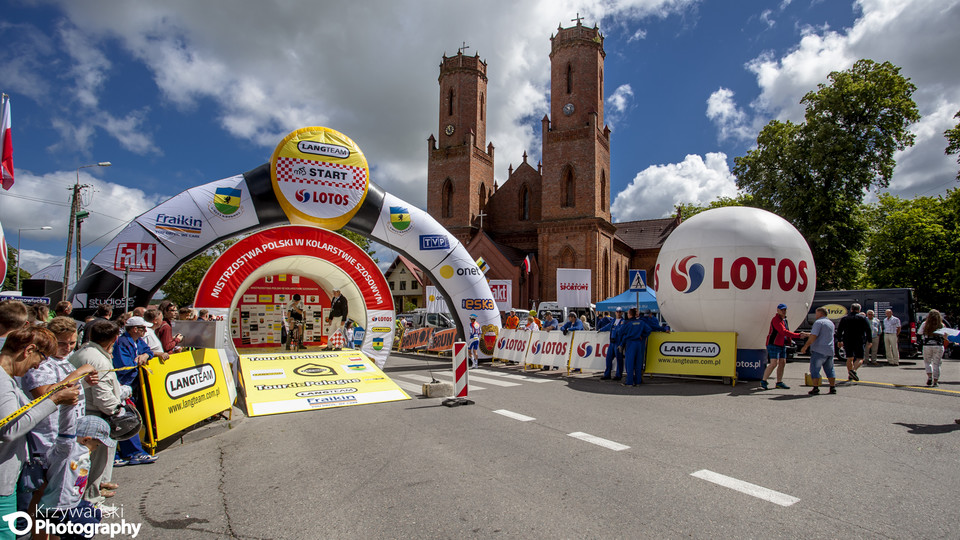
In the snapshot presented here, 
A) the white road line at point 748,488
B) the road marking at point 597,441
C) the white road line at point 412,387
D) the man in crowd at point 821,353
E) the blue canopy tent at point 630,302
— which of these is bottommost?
the white road line at point 412,387

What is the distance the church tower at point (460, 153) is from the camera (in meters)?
40.8

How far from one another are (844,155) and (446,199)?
26.3m

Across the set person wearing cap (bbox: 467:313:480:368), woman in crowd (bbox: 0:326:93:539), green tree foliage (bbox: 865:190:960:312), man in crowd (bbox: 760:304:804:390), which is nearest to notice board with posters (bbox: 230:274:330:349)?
person wearing cap (bbox: 467:313:480:368)

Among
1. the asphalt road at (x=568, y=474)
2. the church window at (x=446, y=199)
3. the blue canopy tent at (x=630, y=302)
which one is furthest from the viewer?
the church window at (x=446, y=199)

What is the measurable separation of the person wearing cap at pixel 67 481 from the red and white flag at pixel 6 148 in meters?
8.74

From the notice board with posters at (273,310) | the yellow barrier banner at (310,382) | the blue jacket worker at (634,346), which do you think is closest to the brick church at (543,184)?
the notice board with posters at (273,310)

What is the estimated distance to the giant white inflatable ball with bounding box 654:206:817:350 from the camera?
1030 centimetres

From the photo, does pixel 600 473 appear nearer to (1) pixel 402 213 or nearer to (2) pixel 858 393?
(2) pixel 858 393

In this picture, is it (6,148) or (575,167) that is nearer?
(6,148)

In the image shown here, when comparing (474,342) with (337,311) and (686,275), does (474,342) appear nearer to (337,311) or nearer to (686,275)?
(337,311)

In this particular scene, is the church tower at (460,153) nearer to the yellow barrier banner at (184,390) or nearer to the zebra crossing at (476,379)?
the zebra crossing at (476,379)

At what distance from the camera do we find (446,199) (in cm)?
4166

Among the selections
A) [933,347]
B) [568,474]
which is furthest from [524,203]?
[568,474]

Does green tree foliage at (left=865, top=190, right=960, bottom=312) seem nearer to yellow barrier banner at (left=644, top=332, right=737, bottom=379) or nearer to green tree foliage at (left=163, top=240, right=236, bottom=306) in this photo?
yellow barrier banner at (left=644, top=332, right=737, bottom=379)
